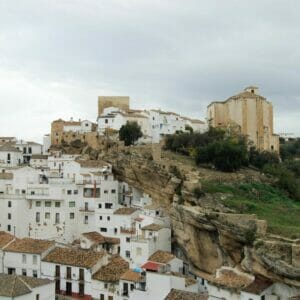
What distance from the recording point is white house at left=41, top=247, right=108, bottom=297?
1268 inches

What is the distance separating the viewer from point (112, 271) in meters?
32.5

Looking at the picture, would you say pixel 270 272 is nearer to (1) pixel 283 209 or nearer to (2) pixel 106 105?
(1) pixel 283 209

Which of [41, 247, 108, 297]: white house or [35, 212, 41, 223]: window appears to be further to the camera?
[35, 212, 41, 223]: window

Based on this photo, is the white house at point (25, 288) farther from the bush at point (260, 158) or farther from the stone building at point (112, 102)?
the stone building at point (112, 102)

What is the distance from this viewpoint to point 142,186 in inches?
1729

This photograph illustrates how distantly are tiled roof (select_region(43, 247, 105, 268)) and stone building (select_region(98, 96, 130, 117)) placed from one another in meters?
32.4

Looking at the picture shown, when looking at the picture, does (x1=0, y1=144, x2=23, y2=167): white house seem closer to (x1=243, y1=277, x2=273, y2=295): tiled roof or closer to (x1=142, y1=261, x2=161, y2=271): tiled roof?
(x1=142, y1=261, x2=161, y2=271): tiled roof

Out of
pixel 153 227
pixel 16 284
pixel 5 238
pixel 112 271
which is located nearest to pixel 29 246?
pixel 5 238

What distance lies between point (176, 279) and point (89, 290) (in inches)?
254

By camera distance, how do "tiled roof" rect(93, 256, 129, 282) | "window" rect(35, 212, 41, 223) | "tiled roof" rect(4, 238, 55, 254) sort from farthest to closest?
"window" rect(35, 212, 41, 223) < "tiled roof" rect(4, 238, 55, 254) < "tiled roof" rect(93, 256, 129, 282)

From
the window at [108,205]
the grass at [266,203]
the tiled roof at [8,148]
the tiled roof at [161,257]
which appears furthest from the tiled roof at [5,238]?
the tiled roof at [8,148]

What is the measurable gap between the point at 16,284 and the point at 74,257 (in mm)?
5274

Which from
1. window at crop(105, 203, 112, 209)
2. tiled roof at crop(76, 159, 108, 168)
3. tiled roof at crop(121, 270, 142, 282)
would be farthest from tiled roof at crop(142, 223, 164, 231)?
tiled roof at crop(76, 159, 108, 168)

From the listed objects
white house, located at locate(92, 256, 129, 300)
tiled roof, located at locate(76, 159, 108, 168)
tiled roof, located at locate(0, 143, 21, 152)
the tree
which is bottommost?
white house, located at locate(92, 256, 129, 300)
